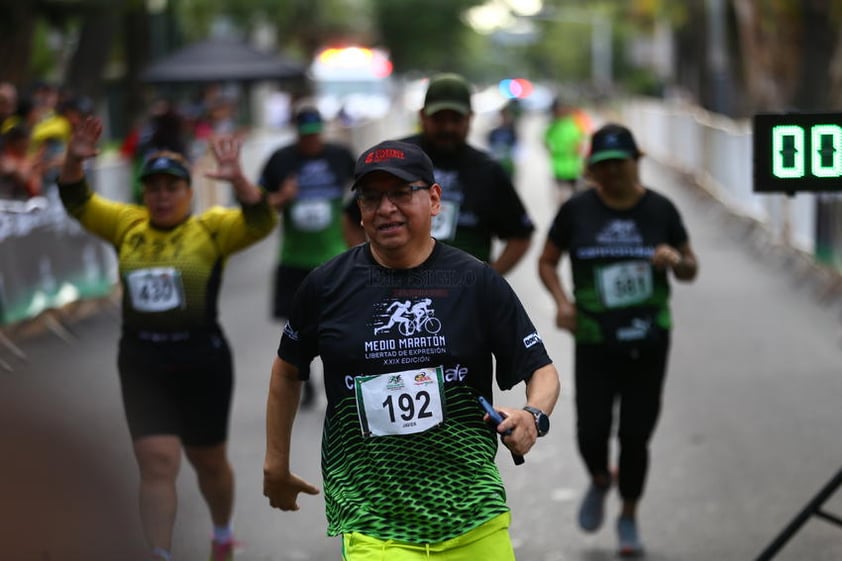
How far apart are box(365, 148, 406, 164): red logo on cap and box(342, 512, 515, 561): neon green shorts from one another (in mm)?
1026

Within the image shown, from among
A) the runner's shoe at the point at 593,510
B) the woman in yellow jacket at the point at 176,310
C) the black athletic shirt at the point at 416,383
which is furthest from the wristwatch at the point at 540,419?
the runner's shoe at the point at 593,510

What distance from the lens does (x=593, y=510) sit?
7.08 m

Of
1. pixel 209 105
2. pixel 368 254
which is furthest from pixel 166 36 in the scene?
pixel 368 254

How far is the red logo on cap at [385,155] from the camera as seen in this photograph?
418 centimetres

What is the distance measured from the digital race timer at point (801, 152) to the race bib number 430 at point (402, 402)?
177 centimetres

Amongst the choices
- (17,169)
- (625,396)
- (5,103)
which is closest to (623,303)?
(625,396)

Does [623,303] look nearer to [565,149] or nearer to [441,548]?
A: [441,548]

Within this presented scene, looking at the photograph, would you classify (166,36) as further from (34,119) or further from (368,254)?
(368,254)

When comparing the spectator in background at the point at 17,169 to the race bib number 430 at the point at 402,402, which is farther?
the spectator in background at the point at 17,169

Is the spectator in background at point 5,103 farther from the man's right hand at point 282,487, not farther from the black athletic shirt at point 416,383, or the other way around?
the black athletic shirt at point 416,383

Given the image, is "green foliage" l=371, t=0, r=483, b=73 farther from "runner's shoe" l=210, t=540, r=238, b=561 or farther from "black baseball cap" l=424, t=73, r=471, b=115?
"runner's shoe" l=210, t=540, r=238, b=561

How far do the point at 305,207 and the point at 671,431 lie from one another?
9.19 feet

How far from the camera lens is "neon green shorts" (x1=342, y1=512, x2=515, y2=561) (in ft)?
13.4

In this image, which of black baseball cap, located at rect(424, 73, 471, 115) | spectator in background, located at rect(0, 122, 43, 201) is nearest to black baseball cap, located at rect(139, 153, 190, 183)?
black baseball cap, located at rect(424, 73, 471, 115)
